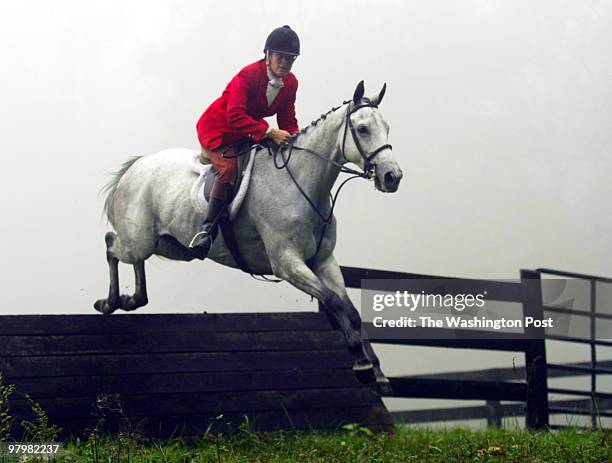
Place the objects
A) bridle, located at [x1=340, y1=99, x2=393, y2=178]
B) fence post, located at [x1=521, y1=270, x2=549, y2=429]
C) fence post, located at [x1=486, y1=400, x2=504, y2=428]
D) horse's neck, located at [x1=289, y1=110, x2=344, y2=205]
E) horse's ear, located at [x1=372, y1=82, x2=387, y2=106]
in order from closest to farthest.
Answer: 1. bridle, located at [x1=340, y1=99, x2=393, y2=178]
2. horse's ear, located at [x1=372, y1=82, x2=387, y2=106]
3. horse's neck, located at [x1=289, y1=110, x2=344, y2=205]
4. fence post, located at [x1=521, y1=270, x2=549, y2=429]
5. fence post, located at [x1=486, y1=400, x2=504, y2=428]

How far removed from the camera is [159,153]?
735 centimetres

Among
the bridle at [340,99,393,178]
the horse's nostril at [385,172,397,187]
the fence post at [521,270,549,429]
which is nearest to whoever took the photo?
the horse's nostril at [385,172,397,187]

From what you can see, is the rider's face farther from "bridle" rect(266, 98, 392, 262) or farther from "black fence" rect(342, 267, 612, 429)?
"black fence" rect(342, 267, 612, 429)

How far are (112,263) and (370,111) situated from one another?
257 cm

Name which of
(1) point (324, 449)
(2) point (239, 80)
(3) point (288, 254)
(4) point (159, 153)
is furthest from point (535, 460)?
(4) point (159, 153)

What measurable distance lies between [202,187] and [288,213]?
0.78 m

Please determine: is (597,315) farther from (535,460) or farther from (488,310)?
(535,460)

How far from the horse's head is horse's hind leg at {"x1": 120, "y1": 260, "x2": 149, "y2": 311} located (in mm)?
2089

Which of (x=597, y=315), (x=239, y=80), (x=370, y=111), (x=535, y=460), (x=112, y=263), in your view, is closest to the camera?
(x=535, y=460)

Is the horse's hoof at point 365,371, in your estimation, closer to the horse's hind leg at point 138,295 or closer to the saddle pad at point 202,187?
the saddle pad at point 202,187

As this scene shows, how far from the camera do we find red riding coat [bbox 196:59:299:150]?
20.8 feet

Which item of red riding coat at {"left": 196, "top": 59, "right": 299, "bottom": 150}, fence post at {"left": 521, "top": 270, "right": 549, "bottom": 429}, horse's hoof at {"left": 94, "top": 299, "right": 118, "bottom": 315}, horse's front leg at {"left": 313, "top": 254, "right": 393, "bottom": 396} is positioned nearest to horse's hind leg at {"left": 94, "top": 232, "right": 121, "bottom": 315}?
horse's hoof at {"left": 94, "top": 299, "right": 118, "bottom": 315}

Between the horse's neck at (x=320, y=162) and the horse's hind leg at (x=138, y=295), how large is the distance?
1.68 meters

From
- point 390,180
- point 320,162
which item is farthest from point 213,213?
point 390,180
